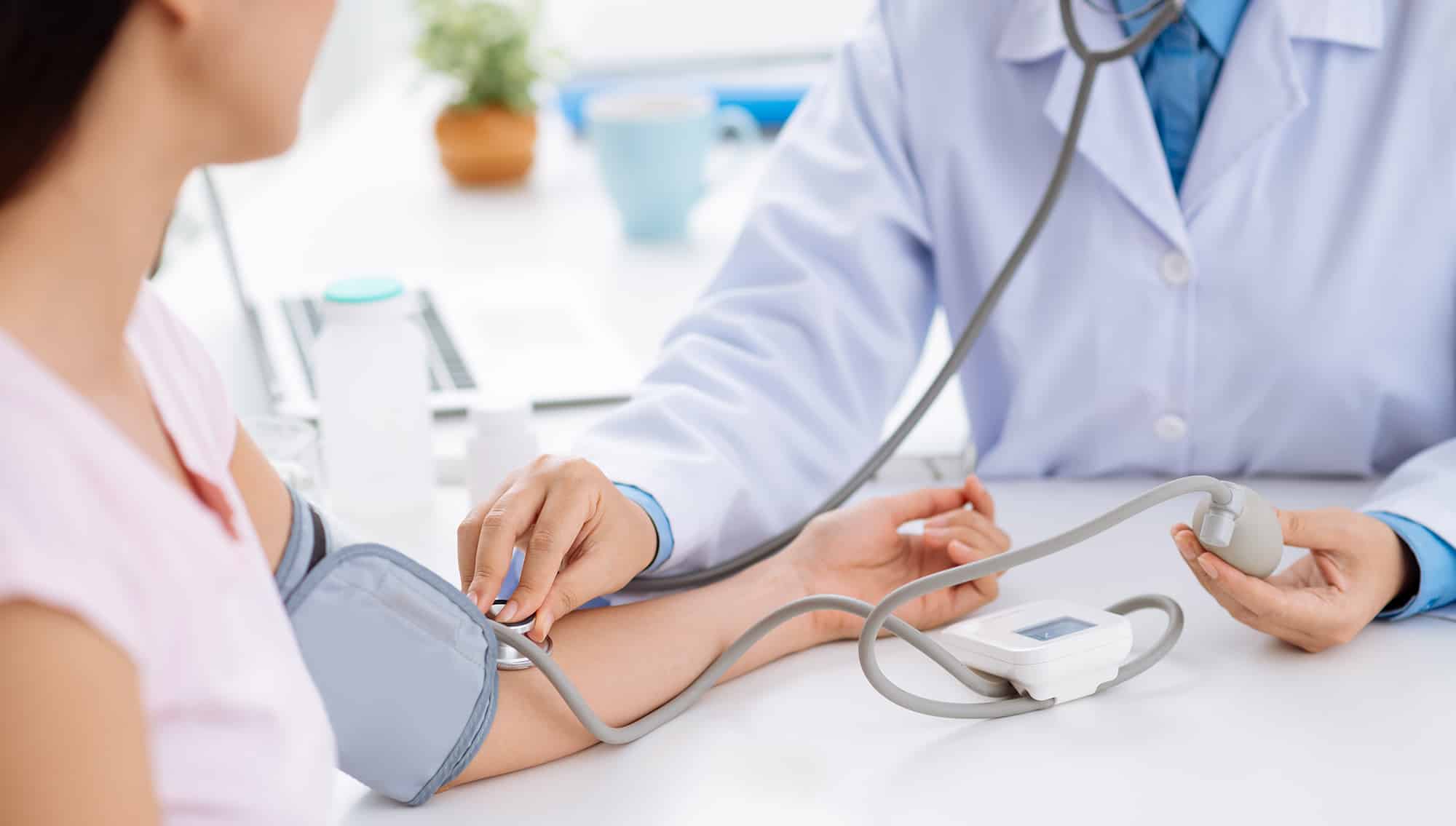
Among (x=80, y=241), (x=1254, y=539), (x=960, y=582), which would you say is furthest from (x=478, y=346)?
(x=80, y=241)

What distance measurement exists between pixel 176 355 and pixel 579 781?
290 mm

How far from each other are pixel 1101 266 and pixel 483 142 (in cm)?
106

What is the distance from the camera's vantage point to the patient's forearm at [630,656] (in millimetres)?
691

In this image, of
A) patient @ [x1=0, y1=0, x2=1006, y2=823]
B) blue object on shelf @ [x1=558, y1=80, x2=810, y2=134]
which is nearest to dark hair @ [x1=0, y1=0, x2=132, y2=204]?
patient @ [x1=0, y1=0, x2=1006, y2=823]

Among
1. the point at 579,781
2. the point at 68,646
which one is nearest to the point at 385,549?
the point at 579,781

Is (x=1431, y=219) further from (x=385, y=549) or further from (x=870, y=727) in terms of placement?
(x=385, y=549)

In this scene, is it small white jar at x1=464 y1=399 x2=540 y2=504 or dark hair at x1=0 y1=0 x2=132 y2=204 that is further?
small white jar at x1=464 y1=399 x2=540 y2=504

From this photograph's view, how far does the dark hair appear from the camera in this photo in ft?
1.20

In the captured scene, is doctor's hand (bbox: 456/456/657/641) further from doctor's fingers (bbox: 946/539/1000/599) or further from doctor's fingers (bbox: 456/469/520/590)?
doctor's fingers (bbox: 946/539/1000/599)

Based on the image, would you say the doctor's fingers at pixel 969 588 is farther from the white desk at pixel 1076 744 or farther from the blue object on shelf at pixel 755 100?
the blue object on shelf at pixel 755 100

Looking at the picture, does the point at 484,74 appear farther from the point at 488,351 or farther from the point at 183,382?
the point at 183,382

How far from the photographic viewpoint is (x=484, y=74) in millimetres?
1852

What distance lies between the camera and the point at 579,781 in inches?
26.7

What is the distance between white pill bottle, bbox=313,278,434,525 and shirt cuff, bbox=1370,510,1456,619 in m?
0.66
